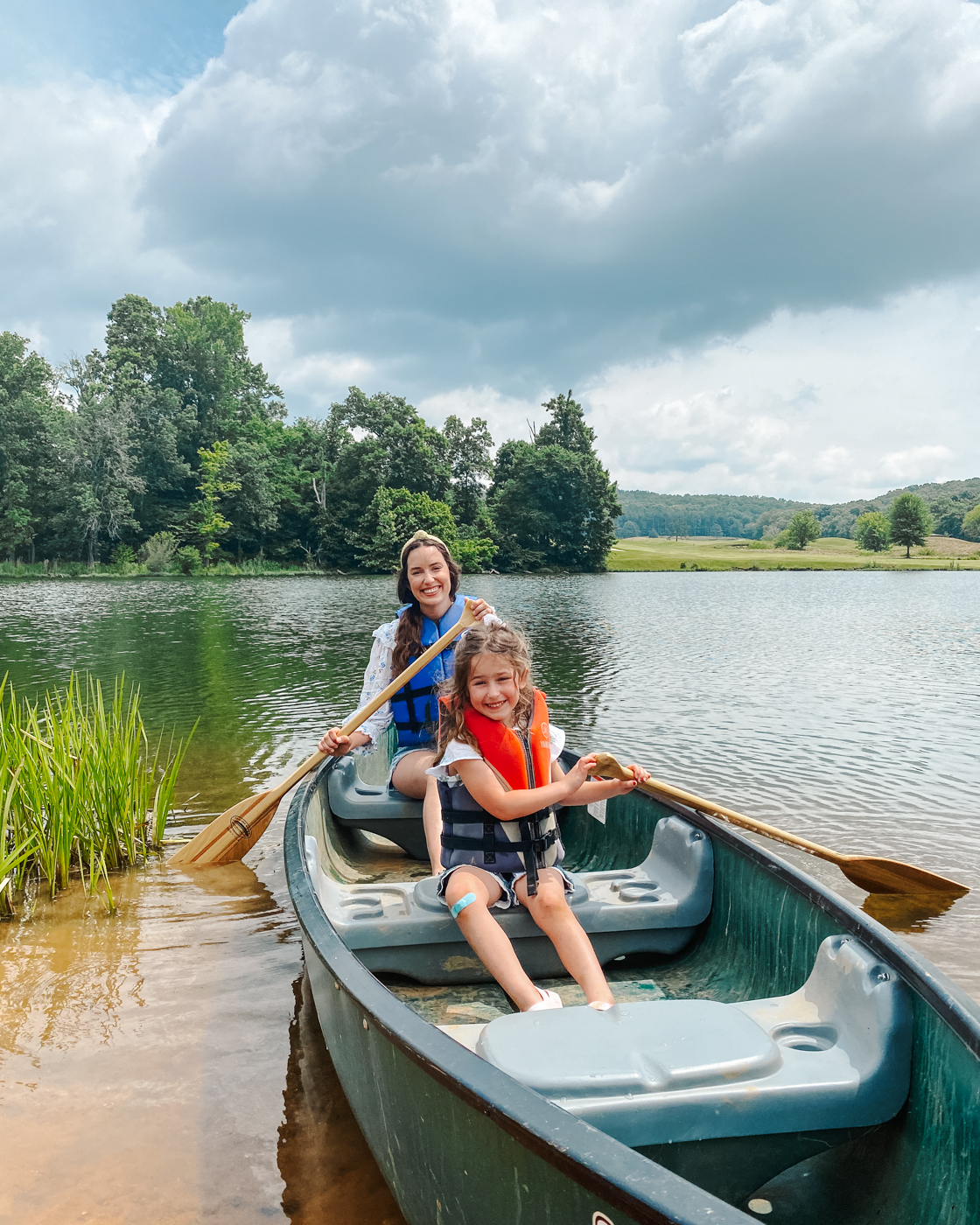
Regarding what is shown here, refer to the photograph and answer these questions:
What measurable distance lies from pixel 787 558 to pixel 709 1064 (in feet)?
234

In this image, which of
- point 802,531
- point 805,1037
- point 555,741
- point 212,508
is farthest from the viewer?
point 802,531

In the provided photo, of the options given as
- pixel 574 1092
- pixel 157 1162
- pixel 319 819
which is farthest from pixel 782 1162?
pixel 319 819

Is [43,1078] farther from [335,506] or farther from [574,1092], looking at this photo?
[335,506]

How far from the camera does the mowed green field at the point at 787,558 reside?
59312mm

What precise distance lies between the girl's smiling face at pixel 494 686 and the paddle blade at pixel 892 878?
2.11 meters

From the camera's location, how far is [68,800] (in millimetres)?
3924

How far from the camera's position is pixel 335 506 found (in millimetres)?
45938

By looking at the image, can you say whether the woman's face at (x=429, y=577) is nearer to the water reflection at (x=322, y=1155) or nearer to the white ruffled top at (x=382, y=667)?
the white ruffled top at (x=382, y=667)

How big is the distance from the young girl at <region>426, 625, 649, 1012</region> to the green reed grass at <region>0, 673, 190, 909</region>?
2.01m

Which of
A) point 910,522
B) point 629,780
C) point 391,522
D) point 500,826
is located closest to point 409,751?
point 500,826

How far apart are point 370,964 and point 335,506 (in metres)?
44.5

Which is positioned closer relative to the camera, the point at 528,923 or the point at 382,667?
the point at 528,923

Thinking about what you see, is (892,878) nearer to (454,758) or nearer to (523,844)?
(523,844)

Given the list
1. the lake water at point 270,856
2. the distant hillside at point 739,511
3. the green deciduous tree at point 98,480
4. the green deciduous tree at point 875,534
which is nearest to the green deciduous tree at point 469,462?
the green deciduous tree at point 98,480
